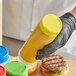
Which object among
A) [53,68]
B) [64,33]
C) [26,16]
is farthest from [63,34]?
[26,16]

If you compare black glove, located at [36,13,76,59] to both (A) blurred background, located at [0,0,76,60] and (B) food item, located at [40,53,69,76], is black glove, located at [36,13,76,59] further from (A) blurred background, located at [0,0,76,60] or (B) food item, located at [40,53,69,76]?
(A) blurred background, located at [0,0,76,60]

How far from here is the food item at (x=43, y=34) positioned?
1.73 feet

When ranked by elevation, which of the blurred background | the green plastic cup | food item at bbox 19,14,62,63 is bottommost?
the blurred background

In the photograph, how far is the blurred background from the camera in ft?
4.25

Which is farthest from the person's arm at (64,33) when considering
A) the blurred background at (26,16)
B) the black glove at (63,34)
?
the blurred background at (26,16)

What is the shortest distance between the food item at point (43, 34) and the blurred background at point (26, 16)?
714mm

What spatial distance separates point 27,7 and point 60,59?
64 centimetres

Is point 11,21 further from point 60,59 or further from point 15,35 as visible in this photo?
point 60,59

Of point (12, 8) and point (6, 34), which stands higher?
point (12, 8)

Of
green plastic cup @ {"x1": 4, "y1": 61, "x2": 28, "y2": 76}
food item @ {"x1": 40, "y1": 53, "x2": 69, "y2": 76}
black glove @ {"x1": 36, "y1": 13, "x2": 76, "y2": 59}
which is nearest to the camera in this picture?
green plastic cup @ {"x1": 4, "y1": 61, "x2": 28, "y2": 76}

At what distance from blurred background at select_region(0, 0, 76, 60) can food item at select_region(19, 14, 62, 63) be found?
71 cm

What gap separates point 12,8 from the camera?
58.6 inches

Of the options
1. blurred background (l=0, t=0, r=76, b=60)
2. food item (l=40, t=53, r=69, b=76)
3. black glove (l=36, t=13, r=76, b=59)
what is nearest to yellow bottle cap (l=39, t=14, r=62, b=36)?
black glove (l=36, t=13, r=76, b=59)

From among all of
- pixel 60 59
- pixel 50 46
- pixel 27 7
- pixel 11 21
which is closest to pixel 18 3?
pixel 27 7
